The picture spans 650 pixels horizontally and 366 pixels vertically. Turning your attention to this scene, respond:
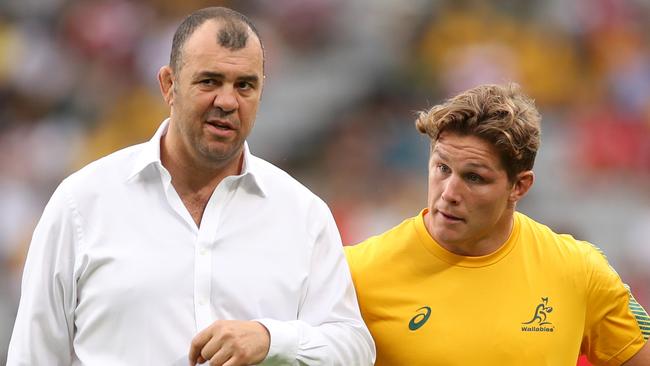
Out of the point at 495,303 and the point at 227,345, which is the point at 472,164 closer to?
the point at 495,303

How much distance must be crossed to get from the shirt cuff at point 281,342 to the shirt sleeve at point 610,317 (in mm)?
1208

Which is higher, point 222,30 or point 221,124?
point 222,30

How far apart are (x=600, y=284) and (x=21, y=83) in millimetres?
7952

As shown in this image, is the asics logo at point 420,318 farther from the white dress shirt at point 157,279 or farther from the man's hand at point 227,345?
the man's hand at point 227,345

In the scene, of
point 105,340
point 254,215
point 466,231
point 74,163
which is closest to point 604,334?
point 466,231

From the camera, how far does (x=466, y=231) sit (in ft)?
15.0

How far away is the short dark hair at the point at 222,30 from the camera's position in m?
4.16

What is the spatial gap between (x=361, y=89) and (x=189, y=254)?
23.6 ft

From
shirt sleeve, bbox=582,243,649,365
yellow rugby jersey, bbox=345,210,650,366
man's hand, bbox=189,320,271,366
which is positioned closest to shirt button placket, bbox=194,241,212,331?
man's hand, bbox=189,320,271,366

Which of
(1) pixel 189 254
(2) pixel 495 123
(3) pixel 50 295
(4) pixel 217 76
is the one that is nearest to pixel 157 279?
(1) pixel 189 254

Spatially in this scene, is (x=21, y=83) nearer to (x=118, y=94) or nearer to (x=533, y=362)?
(x=118, y=94)

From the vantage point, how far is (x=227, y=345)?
382 centimetres

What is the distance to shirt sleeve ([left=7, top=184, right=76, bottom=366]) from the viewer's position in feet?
13.3

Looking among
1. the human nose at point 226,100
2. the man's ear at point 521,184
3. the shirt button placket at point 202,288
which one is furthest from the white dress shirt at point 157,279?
the man's ear at point 521,184
